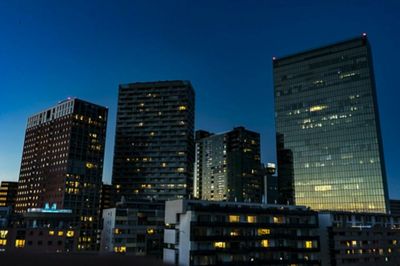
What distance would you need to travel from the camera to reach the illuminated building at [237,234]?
300 ft

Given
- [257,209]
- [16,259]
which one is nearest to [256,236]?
[257,209]

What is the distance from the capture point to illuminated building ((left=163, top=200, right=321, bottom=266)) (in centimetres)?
9131

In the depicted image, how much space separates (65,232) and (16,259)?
5421cm

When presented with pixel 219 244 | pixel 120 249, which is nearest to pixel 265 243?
pixel 219 244

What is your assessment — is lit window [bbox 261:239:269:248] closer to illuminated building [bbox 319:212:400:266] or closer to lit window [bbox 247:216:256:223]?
lit window [bbox 247:216:256:223]

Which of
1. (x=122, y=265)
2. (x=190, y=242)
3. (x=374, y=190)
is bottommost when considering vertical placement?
(x=122, y=265)

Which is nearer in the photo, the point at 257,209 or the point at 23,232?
the point at 257,209

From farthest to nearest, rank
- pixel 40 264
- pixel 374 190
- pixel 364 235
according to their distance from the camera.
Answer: pixel 374 190, pixel 364 235, pixel 40 264

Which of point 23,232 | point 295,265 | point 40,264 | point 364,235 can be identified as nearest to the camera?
point 40,264

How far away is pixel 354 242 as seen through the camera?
127 metres

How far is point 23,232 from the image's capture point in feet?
497

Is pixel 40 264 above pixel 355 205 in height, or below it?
below

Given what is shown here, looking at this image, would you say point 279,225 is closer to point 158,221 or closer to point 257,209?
point 257,209

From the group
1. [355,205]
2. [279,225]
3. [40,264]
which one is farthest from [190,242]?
[355,205]
